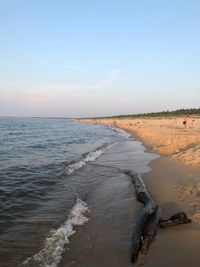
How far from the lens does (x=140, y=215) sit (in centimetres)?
777

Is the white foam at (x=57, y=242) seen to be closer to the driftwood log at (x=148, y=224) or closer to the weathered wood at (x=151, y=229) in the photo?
the driftwood log at (x=148, y=224)

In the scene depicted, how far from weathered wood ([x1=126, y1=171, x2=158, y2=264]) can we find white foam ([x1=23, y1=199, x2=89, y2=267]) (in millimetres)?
1488

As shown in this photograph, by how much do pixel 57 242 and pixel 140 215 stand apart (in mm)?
2144

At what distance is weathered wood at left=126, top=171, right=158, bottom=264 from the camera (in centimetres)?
617

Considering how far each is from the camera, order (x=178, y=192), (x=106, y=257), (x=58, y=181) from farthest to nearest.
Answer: (x=58, y=181), (x=178, y=192), (x=106, y=257)

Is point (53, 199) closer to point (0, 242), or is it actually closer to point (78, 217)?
point (78, 217)

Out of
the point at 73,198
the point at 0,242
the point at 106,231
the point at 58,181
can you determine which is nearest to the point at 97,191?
the point at 73,198

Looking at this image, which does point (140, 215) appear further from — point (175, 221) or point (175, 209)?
point (175, 209)

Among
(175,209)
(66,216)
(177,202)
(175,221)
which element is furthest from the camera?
(177,202)

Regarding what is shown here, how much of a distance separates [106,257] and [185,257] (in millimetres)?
1499

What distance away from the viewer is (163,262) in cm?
573

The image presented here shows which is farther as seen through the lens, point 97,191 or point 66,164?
point 66,164

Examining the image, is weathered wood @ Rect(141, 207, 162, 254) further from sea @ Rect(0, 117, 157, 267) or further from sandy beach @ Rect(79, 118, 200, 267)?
sea @ Rect(0, 117, 157, 267)

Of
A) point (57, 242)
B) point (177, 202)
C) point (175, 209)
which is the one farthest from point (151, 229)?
point (177, 202)
